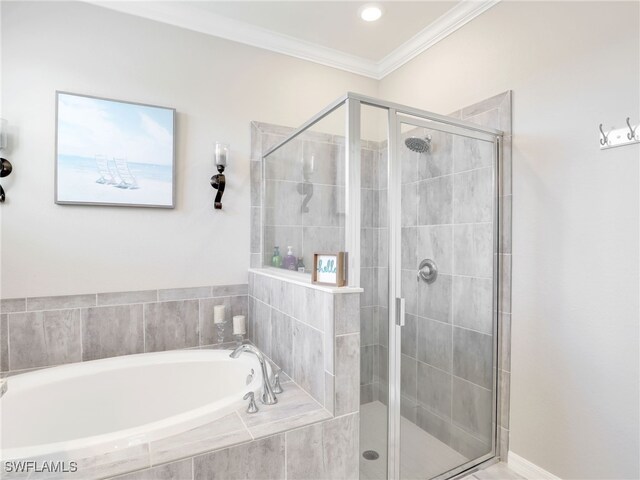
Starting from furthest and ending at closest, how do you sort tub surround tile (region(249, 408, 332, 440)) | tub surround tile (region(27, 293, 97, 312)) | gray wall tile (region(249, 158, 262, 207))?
1. gray wall tile (region(249, 158, 262, 207))
2. tub surround tile (region(27, 293, 97, 312))
3. tub surround tile (region(249, 408, 332, 440))

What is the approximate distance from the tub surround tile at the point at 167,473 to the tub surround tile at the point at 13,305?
1312 millimetres

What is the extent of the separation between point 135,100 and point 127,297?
1.19m

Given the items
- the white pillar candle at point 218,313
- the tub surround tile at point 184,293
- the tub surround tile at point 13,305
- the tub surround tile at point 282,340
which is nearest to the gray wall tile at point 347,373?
the tub surround tile at point 282,340

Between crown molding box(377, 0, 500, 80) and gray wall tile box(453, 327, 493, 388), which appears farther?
crown molding box(377, 0, 500, 80)

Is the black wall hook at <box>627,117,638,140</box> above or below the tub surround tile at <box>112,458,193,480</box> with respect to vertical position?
above

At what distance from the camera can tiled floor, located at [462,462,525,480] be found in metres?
1.78

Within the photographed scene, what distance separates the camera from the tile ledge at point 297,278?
149 cm

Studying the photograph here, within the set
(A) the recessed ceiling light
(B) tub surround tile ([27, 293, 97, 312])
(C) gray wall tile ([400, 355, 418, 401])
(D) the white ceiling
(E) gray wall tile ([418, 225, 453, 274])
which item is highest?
(D) the white ceiling

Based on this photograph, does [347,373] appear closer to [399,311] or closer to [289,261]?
[399,311]

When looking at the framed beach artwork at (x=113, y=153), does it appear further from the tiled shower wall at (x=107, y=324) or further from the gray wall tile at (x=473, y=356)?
the gray wall tile at (x=473, y=356)

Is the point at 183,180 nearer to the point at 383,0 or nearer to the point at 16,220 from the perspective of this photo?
the point at 16,220

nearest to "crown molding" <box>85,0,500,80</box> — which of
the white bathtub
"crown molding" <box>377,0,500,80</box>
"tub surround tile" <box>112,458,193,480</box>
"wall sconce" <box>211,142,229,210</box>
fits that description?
"crown molding" <box>377,0,500,80</box>

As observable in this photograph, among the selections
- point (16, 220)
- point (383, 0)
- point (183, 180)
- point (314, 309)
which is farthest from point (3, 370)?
point (383, 0)

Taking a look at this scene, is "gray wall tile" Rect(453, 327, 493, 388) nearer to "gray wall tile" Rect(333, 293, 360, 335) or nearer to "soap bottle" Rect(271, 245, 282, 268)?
"gray wall tile" Rect(333, 293, 360, 335)
